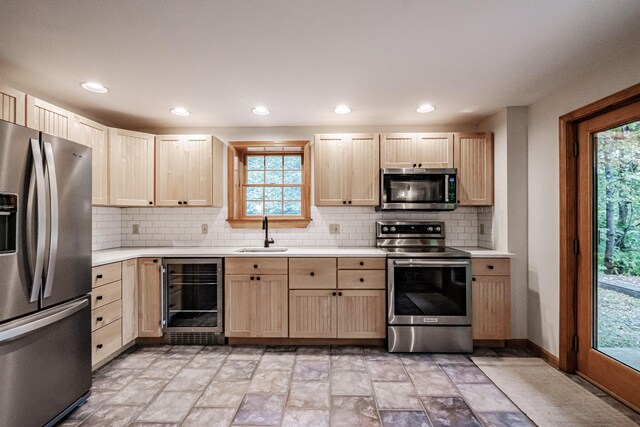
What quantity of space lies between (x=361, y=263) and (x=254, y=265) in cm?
105

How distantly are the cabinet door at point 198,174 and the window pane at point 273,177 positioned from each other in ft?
2.25

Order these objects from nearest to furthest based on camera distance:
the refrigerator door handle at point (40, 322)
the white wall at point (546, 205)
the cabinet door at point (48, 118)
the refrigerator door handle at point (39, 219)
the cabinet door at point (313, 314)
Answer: the refrigerator door handle at point (40, 322), the refrigerator door handle at point (39, 219), the cabinet door at point (48, 118), the white wall at point (546, 205), the cabinet door at point (313, 314)

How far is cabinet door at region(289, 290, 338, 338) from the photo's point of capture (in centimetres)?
289

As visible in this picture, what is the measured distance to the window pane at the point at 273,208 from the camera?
3.65 meters

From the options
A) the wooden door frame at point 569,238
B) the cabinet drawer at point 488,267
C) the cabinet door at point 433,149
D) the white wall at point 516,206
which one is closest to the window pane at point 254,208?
the cabinet door at point 433,149

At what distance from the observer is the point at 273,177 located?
12.0 feet

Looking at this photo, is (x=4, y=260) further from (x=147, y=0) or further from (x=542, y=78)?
(x=542, y=78)

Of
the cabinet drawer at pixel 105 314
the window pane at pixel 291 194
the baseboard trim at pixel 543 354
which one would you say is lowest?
the baseboard trim at pixel 543 354

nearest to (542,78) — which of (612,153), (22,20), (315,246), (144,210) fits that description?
(612,153)

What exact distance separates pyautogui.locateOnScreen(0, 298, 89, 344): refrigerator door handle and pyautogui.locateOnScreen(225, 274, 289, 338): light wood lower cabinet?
3.93ft

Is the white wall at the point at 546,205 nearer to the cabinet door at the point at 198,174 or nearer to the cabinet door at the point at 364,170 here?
the cabinet door at the point at 364,170

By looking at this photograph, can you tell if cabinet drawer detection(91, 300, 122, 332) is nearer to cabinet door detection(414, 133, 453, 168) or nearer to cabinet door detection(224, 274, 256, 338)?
cabinet door detection(224, 274, 256, 338)

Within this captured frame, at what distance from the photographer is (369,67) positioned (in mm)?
2133

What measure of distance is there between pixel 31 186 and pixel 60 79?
A: 1.24 metres
